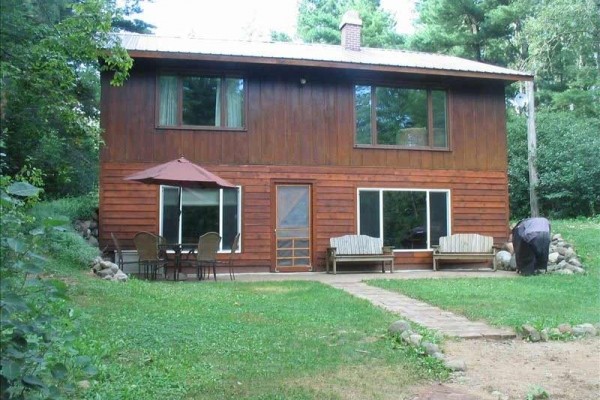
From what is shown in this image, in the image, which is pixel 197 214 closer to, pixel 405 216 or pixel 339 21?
pixel 405 216

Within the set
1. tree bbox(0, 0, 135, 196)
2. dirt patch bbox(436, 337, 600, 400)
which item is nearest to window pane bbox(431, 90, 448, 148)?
tree bbox(0, 0, 135, 196)

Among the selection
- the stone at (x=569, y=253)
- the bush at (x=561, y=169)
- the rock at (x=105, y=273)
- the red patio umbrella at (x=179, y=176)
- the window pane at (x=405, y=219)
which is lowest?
the rock at (x=105, y=273)

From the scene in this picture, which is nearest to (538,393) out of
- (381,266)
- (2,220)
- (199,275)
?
(2,220)

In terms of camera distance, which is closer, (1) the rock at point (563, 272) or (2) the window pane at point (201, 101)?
(1) the rock at point (563, 272)

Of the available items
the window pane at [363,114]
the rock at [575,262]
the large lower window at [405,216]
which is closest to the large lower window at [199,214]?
the large lower window at [405,216]

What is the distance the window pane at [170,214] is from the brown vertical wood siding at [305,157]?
0.19 meters

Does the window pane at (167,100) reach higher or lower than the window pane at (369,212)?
higher

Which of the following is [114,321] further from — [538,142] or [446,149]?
[538,142]

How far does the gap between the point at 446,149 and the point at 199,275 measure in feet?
20.7

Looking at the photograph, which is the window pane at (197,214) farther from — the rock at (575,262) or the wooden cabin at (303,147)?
the rock at (575,262)

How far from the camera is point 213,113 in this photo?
37.8 feet

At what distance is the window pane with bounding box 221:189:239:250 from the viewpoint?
11.4m

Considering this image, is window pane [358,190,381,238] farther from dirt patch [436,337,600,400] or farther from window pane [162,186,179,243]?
dirt patch [436,337,600,400]

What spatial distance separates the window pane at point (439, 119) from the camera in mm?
12758
